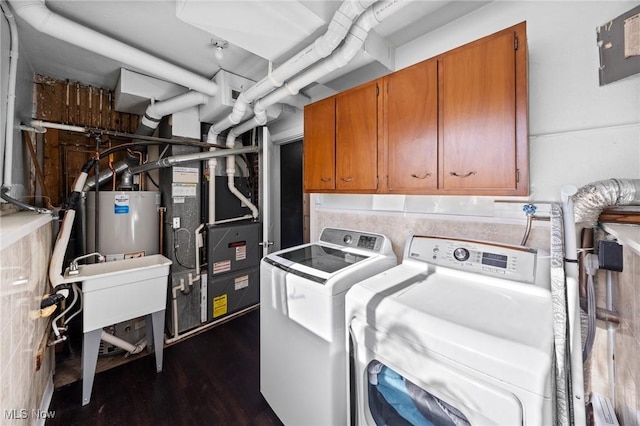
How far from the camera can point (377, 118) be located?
5.13 feet

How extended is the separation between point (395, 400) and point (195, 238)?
99.7 inches

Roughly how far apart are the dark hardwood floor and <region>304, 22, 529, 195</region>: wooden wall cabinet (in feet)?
5.54

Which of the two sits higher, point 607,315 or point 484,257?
point 484,257

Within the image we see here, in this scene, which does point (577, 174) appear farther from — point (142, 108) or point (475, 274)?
point (142, 108)

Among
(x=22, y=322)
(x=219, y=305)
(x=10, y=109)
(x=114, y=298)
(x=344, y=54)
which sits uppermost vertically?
(x=344, y=54)

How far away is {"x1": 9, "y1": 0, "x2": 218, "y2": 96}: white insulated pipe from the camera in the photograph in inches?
53.7

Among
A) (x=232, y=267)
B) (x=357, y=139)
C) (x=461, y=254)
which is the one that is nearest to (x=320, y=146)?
(x=357, y=139)

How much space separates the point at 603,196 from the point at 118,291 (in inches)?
113

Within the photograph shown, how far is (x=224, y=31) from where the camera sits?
143 cm

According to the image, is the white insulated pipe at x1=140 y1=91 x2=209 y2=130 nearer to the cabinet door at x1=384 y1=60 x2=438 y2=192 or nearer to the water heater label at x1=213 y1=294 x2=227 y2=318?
the cabinet door at x1=384 y1=60 x2=438 y2=192

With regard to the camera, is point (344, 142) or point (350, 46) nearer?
point (350, 46)

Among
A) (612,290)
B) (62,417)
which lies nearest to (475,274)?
(612,290)

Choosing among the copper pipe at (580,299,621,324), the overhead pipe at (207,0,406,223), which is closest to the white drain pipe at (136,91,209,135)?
the overhead pipe at (207,0,406,223)

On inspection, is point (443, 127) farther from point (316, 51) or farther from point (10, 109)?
point (10, 109)
